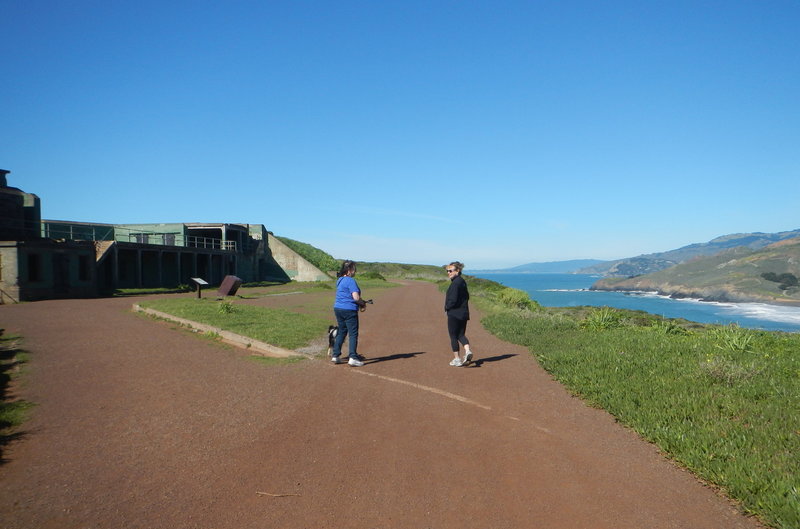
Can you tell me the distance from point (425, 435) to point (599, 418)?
229 cm

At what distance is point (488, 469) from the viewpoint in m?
4.20

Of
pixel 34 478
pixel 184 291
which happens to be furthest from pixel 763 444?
pixel 184 291

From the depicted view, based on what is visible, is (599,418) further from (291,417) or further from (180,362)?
(180,362)

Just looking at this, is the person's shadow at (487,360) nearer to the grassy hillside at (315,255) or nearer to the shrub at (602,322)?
the shrub at (602,322)

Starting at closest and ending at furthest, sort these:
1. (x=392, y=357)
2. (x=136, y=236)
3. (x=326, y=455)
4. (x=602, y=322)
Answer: (x=326, y=455) → (x=392, y=357) → (x=602, y=322) → (x=136, y=236)

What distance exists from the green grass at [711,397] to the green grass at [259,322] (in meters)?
5.58

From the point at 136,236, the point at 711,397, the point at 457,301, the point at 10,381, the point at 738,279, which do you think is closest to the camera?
the point at 711,397

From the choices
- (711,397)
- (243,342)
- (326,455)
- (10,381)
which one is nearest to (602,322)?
(711,397)

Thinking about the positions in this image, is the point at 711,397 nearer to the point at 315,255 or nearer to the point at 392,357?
the point at 392,357

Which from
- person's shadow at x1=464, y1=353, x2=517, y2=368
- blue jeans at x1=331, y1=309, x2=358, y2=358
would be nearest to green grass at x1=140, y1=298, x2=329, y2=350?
blue jeans at x1=331, y1=309, x2=358, y2=358

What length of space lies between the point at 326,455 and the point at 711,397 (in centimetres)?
484

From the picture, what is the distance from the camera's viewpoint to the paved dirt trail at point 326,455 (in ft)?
11.2

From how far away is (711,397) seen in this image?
5.86 metres

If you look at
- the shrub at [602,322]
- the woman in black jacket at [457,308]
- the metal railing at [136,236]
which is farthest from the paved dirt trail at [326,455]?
the metal railing at [136,236]
